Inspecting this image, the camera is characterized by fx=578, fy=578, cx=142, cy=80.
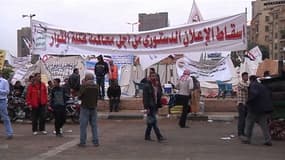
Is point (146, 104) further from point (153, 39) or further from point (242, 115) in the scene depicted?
point (153, 39)

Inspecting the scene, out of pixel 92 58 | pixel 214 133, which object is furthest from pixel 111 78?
pixel 214 133

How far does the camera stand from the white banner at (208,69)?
25.4 metres

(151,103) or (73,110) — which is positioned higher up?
(151,103)

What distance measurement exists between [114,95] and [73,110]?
10.3 feet

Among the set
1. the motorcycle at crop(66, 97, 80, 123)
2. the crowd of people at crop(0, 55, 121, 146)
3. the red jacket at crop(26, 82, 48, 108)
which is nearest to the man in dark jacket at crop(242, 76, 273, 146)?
the crowd of people at crop(0, 55, 121, 146)

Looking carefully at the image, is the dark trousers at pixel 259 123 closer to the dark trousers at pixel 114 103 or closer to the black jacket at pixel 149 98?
the black jacket at pixel 149 98

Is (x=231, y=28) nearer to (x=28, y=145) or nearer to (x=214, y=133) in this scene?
(x=214, y=133)

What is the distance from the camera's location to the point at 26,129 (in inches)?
712

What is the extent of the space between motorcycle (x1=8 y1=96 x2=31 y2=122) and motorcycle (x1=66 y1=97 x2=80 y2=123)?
1629 millimetres

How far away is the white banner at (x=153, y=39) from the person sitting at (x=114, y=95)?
6.21 feet

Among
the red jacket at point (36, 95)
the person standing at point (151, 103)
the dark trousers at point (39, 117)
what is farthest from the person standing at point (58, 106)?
the person standing at point (151, 103)

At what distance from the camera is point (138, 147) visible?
1344 centimetres

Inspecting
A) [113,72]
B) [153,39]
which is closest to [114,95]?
[113,72]

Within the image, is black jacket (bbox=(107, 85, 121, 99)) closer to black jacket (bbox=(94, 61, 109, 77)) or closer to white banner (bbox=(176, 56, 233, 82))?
black jacket (bbox=(94, 61, 109, 77))
